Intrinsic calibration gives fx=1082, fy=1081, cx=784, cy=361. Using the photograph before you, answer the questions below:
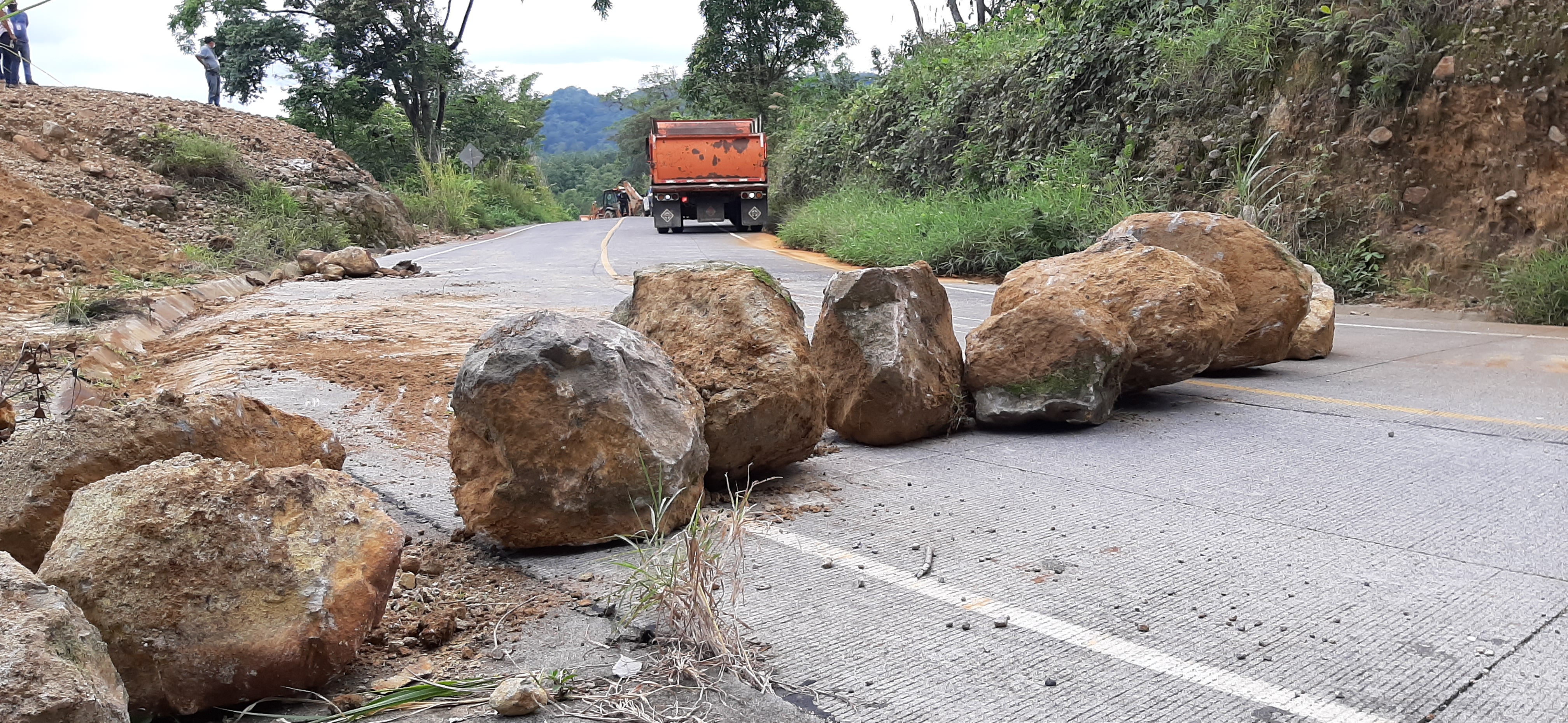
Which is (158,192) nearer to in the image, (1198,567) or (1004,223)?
(1004,223)

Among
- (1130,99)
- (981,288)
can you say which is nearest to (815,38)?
(1130,99)

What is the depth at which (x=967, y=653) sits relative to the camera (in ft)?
9.10

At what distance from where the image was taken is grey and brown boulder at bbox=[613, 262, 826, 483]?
4.18 m

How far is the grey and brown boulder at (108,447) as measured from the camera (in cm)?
301

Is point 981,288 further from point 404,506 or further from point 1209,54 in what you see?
point 404,506

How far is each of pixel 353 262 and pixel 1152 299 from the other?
11.0m

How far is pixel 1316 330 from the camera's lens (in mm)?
7277

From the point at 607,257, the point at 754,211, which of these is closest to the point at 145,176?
the point at 607,257

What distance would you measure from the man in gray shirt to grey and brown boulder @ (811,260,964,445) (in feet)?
88.4

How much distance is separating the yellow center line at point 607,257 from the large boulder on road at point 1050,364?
8829 millimetres

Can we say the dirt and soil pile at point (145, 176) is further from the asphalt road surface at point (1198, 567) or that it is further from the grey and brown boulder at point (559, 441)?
the asphalt road surface at point (1198, 567)

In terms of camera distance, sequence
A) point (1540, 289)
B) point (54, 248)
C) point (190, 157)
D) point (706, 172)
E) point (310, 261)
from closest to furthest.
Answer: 1. point (1540, 289)
2. point (54, 248)
3. point (310, 261)
4. point (190, 157)
5. point (706, 172)

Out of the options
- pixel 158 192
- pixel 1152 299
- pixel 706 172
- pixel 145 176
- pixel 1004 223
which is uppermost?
pixel 706 172

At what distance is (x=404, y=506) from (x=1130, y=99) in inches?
553
